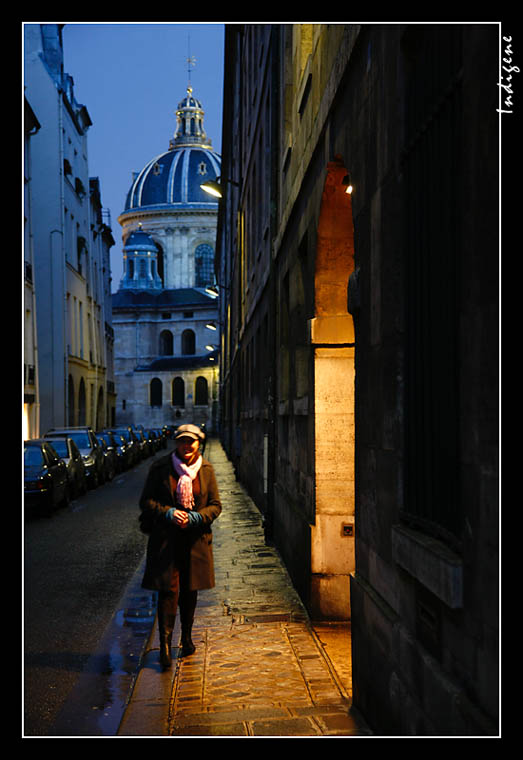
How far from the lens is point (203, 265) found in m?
134

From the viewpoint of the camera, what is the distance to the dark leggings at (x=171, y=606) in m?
7.04

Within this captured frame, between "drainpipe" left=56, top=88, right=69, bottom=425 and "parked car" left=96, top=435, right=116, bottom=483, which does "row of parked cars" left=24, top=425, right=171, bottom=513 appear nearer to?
"parked car" left=96, top=435, right=116, bottom=483

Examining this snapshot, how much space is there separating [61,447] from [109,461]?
6.28m

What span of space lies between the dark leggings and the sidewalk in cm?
28

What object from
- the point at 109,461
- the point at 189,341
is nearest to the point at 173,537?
the point at 109,461

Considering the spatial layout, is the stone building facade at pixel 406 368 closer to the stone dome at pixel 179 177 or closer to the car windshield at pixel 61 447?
the car windshield at pixel 61 447

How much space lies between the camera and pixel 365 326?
18.5 feet

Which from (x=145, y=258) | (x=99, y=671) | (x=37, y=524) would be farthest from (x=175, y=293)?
(x=99, y=671)

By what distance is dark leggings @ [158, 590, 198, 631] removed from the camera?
23.1 feet

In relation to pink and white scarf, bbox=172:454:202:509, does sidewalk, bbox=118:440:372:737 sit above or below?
below

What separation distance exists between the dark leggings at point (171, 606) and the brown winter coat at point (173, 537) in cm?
7

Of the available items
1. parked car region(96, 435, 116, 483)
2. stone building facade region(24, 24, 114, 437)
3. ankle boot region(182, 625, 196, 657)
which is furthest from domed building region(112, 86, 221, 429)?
ankle boot region(182, 625, 196, 657)

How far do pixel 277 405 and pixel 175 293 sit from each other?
11379cm

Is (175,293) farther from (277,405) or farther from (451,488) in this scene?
(451,488)
